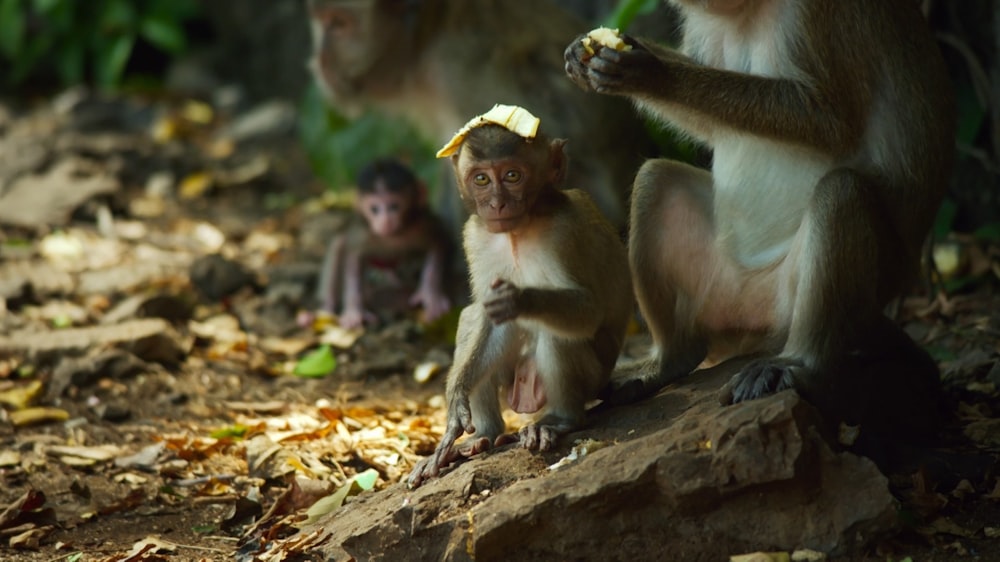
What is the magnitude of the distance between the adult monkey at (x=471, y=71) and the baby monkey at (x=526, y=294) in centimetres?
307

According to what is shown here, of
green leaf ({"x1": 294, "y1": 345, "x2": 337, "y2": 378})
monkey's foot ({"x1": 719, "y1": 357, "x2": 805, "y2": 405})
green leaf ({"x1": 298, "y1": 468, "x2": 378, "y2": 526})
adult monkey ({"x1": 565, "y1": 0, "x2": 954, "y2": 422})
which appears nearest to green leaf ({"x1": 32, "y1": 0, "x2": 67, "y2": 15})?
green leaf ({"x1": 294, "y1": 345, "x2": 337, "y2": 378})

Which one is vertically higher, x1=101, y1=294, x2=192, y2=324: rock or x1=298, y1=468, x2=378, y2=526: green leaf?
x1=101, y1=294, x2=192, y2=324: rock

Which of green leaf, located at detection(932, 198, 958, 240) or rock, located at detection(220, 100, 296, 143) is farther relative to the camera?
rock, located at detection(220, 100, 296, 143)

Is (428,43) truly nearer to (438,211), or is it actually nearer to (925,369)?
(438,211)

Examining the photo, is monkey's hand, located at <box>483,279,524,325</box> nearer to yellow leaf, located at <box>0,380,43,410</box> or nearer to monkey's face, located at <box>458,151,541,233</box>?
monkey's face, located at <box>458,151,541,233</box>

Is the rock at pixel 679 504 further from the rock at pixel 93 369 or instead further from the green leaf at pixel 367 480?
the rock at pixel 93 369

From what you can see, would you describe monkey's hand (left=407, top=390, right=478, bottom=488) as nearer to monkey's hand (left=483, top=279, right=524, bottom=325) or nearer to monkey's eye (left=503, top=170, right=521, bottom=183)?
monkey's hand (left=483, top=279, right=524, bottom=325)

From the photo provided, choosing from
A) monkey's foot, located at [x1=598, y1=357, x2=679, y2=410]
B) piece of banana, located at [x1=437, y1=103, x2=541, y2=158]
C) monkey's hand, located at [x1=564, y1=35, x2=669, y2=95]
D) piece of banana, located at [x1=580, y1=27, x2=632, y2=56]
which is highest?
piece of banana, located at [x1=580, y1=27, x2=632, y2=56]

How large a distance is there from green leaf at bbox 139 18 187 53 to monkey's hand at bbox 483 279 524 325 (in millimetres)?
10805

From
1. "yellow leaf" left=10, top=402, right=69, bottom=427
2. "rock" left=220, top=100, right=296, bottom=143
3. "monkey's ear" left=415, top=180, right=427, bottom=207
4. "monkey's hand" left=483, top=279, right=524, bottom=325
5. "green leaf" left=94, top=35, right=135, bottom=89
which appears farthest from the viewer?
"green leaf" left=94, top=35, right=135, bottom=89

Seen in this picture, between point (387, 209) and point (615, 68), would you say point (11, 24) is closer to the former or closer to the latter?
point (387, 209)

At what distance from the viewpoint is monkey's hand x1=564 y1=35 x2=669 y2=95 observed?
463cm

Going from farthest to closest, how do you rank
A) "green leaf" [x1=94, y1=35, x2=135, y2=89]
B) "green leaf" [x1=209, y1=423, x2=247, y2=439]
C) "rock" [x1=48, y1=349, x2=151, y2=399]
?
1. "green leaf" [x1=94, y1=35, x2=135, y2=89]
2. "rock" [x1=48, y1=349, x2=151, y2=399]
3. "green leaf" [x1=209, y1=423, x2=247, y2=439]

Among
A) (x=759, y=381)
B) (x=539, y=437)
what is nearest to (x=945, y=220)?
(x=759, y=381)
